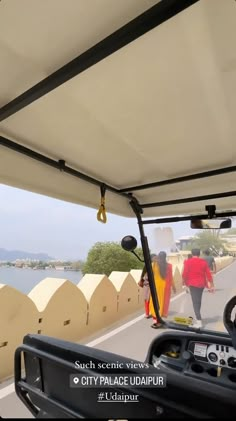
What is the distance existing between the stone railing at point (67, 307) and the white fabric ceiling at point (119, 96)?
79 centimetres

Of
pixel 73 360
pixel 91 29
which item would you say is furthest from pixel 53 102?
pixel 73 360

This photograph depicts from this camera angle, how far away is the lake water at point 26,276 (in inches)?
124

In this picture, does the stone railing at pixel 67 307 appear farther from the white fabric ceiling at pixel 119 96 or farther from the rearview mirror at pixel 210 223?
the white fabric ceiling at pixel 119 96

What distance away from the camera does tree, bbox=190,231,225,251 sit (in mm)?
1750

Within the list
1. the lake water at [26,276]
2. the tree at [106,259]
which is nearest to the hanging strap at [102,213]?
the lake water at [26,276]

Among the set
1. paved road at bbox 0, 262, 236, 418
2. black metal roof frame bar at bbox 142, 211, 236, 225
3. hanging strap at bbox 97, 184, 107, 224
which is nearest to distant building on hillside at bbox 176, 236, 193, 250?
black metal roof frame bar at bbox 142, 211, 236, 225

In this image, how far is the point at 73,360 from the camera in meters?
0.91

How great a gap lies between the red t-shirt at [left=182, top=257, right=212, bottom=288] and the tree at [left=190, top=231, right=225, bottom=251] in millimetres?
92

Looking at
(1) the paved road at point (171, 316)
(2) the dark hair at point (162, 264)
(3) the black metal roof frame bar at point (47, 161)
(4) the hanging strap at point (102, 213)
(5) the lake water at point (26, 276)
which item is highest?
(3) the black metal roof frame bar at point (47, 161)

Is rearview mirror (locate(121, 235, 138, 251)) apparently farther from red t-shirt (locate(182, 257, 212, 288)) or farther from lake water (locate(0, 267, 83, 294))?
lake water (locate(0, 267, 83, 294))

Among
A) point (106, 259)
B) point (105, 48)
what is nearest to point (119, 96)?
point (105, 48)

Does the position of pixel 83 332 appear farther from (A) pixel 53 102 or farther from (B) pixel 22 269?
(A) pixel 53 102

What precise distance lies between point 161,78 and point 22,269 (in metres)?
3.13

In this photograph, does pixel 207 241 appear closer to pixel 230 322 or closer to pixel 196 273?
pixel 196 273
